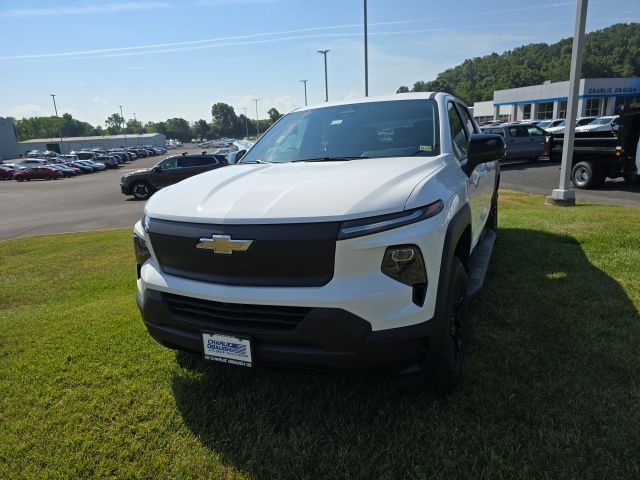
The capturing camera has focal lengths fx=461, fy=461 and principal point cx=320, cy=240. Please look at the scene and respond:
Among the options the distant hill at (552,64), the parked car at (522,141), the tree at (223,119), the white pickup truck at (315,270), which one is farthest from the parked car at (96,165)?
the tree at (223,119)

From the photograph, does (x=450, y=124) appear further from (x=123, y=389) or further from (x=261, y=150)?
(x=123, y=389)

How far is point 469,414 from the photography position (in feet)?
8.45

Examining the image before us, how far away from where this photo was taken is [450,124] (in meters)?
3.56

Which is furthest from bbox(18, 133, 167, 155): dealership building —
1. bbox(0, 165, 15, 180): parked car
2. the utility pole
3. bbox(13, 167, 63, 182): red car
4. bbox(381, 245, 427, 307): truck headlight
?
bbox(381, 245, 427, 307): truck headlight

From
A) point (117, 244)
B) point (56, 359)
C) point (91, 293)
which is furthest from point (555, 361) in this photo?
point (117, 244)

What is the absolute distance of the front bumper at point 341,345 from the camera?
2.11 meters

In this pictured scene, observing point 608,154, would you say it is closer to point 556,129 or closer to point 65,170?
point 556,129

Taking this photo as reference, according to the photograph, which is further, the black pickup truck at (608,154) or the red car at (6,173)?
the red car at (6,173)

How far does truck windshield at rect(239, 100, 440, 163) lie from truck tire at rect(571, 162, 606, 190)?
10.1m

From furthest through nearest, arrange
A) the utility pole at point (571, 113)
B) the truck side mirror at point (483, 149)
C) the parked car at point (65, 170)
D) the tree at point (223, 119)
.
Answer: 1. the tree at point (223, 119)
2. the parked car at point (65, 170)
3. the utility pole at point (571, 113)
4. the truck side mirror at point (483, 149)

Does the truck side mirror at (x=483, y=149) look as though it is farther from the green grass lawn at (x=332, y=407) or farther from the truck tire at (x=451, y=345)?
the green grass lawn at (x=332, y=407)

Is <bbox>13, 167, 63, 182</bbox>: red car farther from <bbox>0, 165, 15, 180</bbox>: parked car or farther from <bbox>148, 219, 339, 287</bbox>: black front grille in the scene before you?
<bbox>148, 219, 339, 287</bbox>: black front grille

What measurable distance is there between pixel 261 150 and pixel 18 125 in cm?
15893

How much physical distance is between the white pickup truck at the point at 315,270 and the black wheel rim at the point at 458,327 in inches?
0.6
